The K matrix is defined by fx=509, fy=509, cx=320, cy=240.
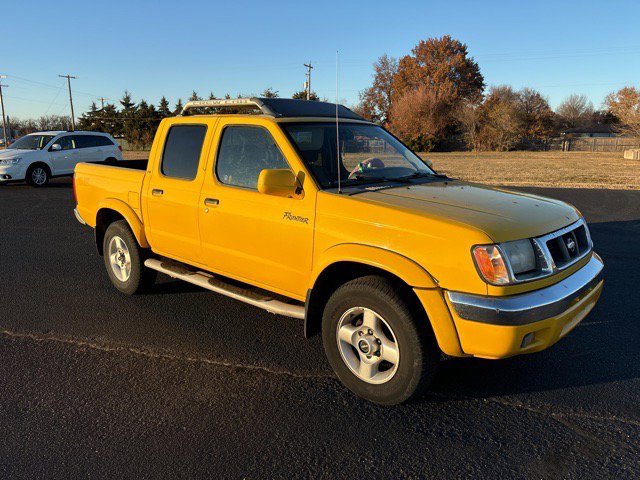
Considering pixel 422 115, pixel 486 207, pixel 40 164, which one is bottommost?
pixel 40 164

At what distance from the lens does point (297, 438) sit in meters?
3.01

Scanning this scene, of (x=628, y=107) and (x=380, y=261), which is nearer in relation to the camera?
(x=380, y=261)

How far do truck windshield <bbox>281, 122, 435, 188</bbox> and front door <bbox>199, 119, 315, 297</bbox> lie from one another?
21cm

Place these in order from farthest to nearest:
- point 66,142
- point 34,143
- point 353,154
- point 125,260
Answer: point 66,142 → point 34,143 → point 125,260 → point 353,154

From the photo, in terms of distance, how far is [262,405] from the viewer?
11.1ft

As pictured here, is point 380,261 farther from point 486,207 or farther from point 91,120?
point 91,120

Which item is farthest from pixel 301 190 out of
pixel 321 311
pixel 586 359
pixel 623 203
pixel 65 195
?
pixel 65 195

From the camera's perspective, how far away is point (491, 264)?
291cm

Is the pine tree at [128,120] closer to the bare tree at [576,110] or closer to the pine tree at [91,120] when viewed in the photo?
the pine tree at [91,120]

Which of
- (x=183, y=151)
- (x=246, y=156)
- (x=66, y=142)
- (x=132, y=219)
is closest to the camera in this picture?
(x=246, y=156)

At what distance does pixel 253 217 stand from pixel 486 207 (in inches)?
67.7

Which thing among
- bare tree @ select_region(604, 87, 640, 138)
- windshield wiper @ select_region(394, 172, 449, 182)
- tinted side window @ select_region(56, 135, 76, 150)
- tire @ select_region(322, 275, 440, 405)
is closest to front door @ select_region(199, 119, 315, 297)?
tire @ select_region(322, 275, 440, 405)

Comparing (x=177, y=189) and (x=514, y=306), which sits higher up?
(x=177, y=189)

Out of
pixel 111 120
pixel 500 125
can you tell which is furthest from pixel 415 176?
pixel 111 120
